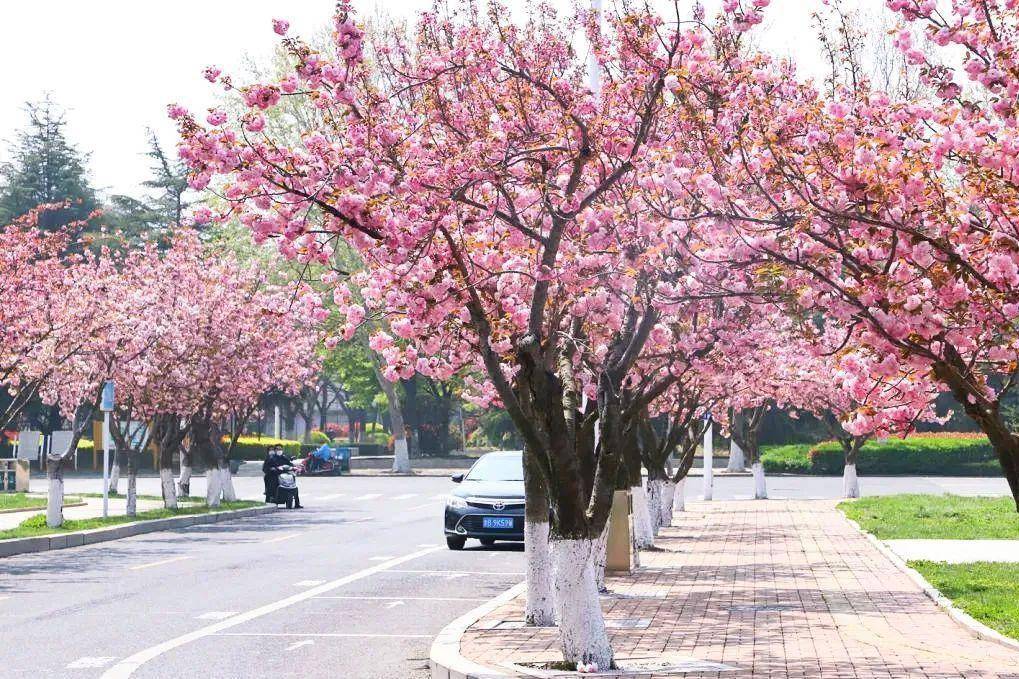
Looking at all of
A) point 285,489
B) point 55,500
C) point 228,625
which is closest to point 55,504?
point 55,500

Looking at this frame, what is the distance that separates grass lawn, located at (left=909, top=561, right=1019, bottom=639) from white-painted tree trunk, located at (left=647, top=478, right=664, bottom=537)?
752 centimetres

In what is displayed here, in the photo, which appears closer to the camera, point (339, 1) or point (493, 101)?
point (339, 1)

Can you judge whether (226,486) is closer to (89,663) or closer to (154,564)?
(154,564)

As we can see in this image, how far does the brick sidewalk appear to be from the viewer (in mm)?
10531

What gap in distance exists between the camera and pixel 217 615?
553 inches

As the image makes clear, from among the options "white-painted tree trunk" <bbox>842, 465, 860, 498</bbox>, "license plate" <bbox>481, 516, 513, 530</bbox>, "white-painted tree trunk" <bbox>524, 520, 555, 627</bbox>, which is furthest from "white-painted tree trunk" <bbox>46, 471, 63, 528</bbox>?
"white-painted tree trunk" <bbox>842, 465, 860, 498</bbox>

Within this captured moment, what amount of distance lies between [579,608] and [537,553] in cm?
285

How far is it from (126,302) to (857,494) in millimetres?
21069

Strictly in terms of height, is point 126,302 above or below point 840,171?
above

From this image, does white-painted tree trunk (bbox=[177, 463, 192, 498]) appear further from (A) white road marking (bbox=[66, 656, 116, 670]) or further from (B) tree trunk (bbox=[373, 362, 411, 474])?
(A) white road marking (bbox=[66, 656, 116, 670])

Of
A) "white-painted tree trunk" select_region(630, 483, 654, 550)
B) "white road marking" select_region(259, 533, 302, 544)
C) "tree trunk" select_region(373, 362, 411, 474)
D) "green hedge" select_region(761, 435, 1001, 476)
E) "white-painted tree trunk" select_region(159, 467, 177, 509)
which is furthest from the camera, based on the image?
"tree trunk" select_region(373, 362, 411, 474)

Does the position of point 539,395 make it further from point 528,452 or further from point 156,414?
point 156,414

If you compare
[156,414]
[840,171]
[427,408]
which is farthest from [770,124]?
[427,408]

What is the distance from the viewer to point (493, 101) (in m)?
11.7
